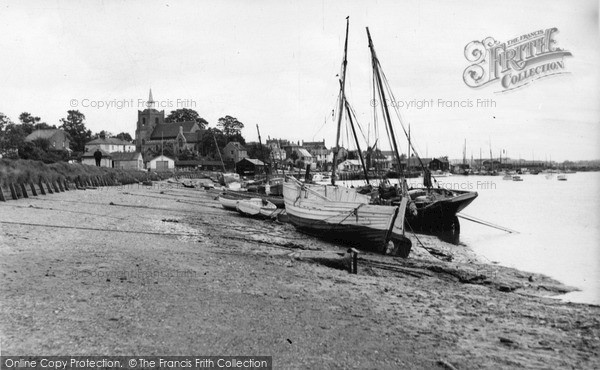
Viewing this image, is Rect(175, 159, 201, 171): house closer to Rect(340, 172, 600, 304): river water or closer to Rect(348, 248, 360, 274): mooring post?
Rect(340, 172, 600, 304): river water

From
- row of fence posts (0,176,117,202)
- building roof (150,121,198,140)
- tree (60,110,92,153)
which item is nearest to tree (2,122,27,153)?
tree (60,110,92,153)

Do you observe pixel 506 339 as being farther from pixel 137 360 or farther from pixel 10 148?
pixel 10 148

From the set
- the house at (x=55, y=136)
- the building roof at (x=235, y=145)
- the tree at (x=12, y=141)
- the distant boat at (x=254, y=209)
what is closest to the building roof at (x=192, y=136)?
the building roof at (x=235, y=145)

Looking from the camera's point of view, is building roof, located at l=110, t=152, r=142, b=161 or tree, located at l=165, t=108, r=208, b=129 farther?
tree, located at l=165, t=108, r=208, b=129

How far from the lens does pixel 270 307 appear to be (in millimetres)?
8453

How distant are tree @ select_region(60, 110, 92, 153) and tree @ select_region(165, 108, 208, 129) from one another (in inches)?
1576

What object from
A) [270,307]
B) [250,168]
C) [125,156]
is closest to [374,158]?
[270,307]

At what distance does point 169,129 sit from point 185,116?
40.6 ft

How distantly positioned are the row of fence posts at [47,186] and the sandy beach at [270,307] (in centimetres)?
807

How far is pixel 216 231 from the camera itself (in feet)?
63.8

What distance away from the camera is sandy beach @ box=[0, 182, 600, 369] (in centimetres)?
652

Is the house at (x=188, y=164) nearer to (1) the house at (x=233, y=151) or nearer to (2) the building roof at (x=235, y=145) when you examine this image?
(1) the house at (x=233, y=151)

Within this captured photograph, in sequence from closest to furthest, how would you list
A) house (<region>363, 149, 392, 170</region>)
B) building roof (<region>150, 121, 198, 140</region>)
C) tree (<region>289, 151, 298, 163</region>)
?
1. house (<region>363, 149, 392, 170</region>)
2. building roof (<region>150, 121, 198, 140</region>)
3. tree (<region>289, 151, 298, 163</region>)

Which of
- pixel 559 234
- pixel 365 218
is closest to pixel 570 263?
pixel 365 218
